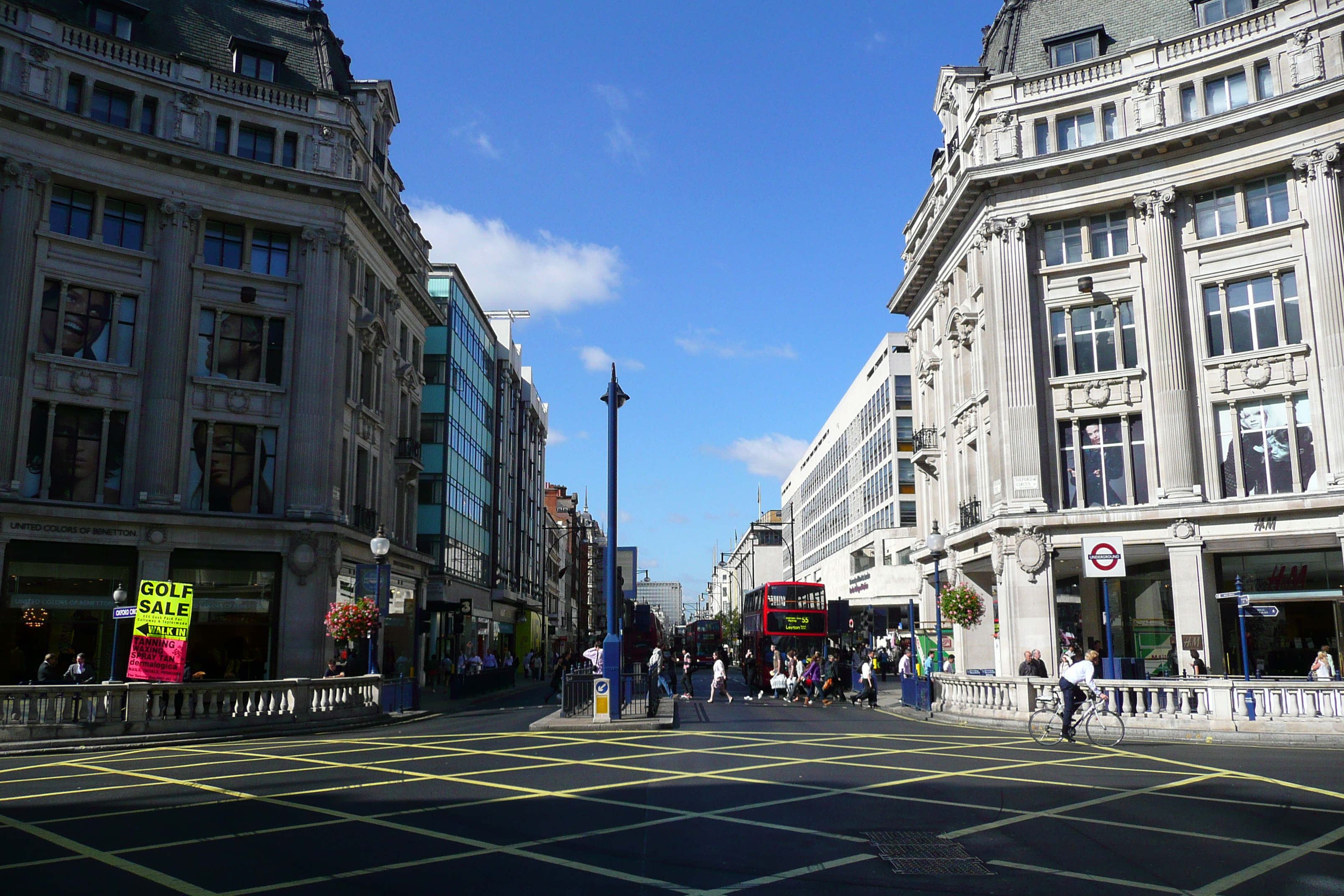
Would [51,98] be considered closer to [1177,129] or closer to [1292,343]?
[1177,129]

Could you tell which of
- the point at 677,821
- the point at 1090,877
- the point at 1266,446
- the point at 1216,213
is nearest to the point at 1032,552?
the point at 1266,446

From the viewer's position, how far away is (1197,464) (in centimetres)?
Answer: 3209

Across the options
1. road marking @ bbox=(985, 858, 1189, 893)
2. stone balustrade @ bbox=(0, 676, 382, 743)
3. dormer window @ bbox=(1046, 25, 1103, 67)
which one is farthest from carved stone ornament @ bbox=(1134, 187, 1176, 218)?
road marking @ bbox=(985, 858, 1189, 893)

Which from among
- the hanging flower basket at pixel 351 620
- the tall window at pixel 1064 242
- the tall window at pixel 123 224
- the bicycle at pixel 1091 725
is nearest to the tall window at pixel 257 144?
the tall window at pixel 123 224

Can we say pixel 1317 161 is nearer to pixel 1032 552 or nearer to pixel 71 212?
pixel 1032 552

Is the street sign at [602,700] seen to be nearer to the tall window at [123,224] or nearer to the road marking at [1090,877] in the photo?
the road marking at [1090,877]

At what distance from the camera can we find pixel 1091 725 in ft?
68.9

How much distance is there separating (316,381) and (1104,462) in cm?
2664

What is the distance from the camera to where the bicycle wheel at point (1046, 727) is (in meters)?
20.1

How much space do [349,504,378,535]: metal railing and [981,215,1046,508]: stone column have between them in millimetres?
23113

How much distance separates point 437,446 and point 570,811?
142 feet

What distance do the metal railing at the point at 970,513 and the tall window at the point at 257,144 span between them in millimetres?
27898

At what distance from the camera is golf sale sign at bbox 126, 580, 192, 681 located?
70.9 ft

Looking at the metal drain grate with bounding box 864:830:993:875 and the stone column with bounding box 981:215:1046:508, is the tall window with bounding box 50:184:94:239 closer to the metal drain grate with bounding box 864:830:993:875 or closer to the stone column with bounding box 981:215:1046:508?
the stone column with bounding box 981:215:1046:508
